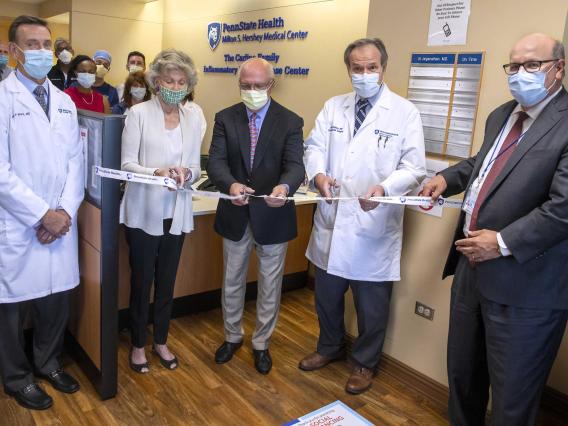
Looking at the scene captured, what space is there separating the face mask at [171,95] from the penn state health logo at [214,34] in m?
4.06

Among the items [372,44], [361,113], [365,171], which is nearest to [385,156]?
[365,171]

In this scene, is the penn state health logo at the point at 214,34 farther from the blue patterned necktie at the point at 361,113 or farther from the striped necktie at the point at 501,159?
the striped necktie at the point at 501,159

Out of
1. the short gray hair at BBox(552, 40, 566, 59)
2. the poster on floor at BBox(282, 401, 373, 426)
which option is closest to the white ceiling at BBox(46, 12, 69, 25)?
the short gray hair at BBox(552, 40, 566, 59)

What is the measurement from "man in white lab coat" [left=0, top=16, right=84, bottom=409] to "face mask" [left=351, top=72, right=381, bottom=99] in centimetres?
144

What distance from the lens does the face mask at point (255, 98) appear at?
2639 mm

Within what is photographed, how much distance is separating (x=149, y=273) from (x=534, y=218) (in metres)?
1.92

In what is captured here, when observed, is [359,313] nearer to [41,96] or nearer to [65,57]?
[41,96]

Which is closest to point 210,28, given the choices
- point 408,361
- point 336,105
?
point 336,105

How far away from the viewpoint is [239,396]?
2.71m

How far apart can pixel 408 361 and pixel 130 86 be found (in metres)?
3.05

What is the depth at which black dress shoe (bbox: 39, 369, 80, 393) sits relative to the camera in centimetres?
259

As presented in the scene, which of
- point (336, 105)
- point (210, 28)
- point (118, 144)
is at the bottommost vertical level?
point (118, 144)

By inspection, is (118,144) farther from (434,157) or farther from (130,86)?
(130,86)

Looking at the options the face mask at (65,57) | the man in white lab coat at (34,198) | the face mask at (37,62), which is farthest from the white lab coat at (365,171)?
the face mask at (65,57)
